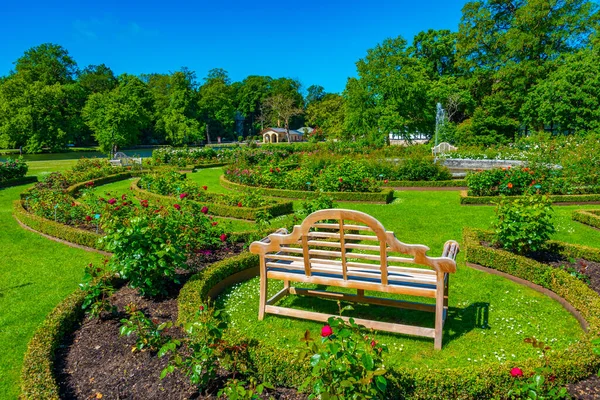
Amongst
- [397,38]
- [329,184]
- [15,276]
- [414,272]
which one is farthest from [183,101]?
[414,272]

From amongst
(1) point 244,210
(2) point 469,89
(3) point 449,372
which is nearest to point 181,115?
(2) point 469,89

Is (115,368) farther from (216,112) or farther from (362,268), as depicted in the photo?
(216,112)

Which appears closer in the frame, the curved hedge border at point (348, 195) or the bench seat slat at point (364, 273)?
the bench seat slat at point (364, 273)

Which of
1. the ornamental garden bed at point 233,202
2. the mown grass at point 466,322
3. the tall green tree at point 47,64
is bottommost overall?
the mown grass at point 466,322

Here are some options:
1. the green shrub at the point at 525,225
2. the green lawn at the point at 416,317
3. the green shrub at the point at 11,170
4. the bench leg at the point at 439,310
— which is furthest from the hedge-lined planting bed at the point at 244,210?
the green shrub at the point at 11,170

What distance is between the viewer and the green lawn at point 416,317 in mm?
3660

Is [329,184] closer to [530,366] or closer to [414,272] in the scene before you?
[414,272]

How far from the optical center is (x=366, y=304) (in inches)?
178

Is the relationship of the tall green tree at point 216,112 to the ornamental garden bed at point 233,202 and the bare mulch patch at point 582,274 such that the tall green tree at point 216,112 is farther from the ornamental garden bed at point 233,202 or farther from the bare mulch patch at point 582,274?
the bare mulch patch at point 582,274

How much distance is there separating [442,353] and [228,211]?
6.60 m

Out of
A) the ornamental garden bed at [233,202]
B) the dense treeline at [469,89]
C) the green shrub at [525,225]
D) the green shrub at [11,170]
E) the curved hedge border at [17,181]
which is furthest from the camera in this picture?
the dense treeline at [469,89]

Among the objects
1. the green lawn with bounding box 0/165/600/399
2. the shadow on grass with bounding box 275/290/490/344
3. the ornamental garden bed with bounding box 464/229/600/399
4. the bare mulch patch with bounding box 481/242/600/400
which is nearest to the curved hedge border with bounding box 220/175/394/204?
the green lawn with bounding box 0/165/600/399

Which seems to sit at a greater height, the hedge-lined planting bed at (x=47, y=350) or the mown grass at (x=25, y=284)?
the hedge-lined planting bed at (x=47, y=350)

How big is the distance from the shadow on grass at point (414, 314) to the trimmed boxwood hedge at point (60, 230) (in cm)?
353
